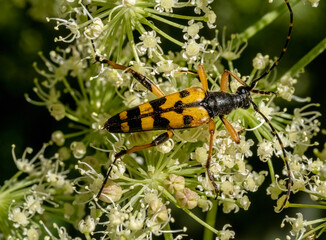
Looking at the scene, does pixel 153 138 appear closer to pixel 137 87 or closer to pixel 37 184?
pixel 137 87

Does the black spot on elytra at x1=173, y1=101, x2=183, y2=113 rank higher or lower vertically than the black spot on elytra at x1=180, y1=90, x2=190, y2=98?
lower

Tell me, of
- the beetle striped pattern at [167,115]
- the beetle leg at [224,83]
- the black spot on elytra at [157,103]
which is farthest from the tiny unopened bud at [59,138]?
the beetle leg at [224,83]

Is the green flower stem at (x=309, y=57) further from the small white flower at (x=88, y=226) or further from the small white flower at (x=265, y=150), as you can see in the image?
the small white flower at (x=88, y=226)

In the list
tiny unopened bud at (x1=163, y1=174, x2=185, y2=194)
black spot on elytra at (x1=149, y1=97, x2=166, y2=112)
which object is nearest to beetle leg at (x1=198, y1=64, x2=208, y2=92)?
black spot on elytra at (x1=149, y1=97, x2=166, y2=112)

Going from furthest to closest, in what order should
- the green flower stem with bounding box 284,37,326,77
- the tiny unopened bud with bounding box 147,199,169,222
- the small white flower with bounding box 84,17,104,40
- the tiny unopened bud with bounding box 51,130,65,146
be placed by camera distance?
the tiny unopened bud with bounding box 51,130,65,146 < the green flower stem with bounding box 284,37,326,77 < the small white flower with bounding box 84,17,104,40 < the tiny unopened bud with bounding box 147,199,169,222

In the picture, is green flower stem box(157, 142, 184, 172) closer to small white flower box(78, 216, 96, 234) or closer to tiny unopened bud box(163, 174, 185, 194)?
tiny unopened bud box(163, 174, 185, 194)

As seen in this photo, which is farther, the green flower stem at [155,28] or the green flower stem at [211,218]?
the green flower stem at [211,218]
